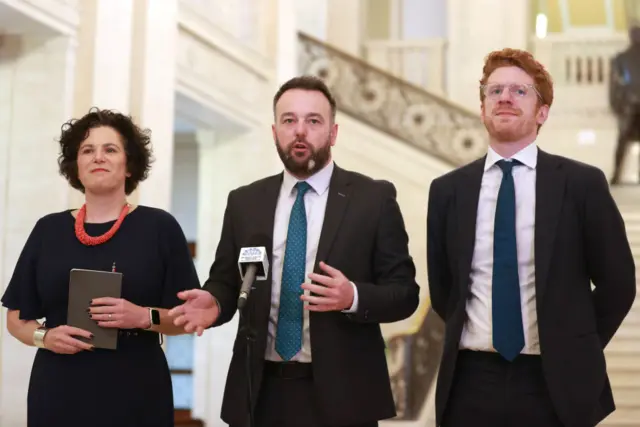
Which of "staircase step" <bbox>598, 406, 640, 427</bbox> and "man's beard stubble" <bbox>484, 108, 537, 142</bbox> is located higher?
"man's beard stubble" <bbox>484, 108, 537, 142</bbox>

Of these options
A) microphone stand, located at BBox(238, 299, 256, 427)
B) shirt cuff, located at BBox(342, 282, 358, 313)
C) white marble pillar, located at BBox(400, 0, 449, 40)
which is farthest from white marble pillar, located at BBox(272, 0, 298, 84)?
microphone stand, located at BBox(238, 299, 256, 427)

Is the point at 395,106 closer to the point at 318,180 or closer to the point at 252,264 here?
the point at 318,180

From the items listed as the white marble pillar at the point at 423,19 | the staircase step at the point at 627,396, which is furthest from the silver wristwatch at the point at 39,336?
the white marble pillar at the point at 423,19

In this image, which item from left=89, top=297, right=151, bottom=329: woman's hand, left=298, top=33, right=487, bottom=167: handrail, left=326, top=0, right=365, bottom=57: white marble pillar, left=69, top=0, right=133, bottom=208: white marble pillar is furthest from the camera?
left=326, top=0, right=365, bottom=57: white marble pillar

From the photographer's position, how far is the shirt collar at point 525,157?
9.55ft

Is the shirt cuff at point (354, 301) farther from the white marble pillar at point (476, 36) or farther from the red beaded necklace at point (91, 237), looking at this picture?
the white marble pillar at point (476, 36)

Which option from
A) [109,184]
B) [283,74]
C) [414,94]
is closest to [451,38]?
[414,94]

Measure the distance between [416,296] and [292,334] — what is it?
0.42 m

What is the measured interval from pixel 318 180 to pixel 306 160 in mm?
112

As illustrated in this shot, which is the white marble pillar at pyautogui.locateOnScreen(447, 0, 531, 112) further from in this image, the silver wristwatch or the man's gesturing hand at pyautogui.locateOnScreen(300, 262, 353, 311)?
the man's gesturing hand at pyautogui.locateOnScreen(300, 262, 353, 311)

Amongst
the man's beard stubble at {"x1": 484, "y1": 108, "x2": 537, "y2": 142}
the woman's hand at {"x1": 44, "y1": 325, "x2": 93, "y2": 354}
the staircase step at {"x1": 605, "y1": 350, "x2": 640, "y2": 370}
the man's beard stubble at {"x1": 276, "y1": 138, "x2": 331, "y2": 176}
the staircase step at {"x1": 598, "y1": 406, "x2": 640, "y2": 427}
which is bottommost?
the staircase step at {"x1": 598, "y1": 406, "x2": 640, "y2": 427}

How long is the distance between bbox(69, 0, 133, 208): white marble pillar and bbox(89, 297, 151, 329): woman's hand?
2.93 metres

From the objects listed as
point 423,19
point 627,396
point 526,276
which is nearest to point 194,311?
point 526,276

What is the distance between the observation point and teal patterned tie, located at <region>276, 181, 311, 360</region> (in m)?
2.84
